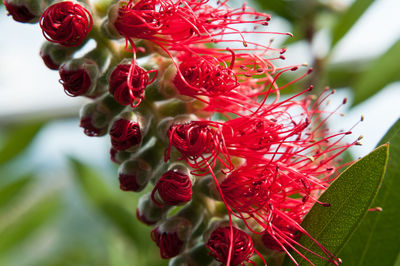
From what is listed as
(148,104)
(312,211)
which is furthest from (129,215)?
(312,211)

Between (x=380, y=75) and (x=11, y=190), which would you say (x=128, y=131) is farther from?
(x=11, y=190)

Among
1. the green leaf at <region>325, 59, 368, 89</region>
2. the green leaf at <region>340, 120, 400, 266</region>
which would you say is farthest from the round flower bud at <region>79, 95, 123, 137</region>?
the green leaf at <region>325, 59, 368, 89</region>

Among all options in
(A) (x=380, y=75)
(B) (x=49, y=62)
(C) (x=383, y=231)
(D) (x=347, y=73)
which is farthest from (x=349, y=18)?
(B) (x=49, y=62)

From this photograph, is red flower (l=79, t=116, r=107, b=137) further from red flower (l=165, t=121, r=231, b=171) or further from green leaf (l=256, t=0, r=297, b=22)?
green leaf (l=256, t=0, r=297, b=22)

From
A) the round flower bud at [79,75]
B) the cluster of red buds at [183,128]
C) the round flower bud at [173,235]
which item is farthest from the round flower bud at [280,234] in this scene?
the round flower bud at [79,75]

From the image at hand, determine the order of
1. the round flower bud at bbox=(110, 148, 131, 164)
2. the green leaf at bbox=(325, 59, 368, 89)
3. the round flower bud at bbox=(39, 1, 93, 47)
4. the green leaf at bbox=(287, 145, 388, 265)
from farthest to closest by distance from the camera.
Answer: the green leaf at bbox=(325, 59, 368, 89)
the round flower bud at bbox=(110, 148, 131, 164)
the round flower bud at bbox=(39, 1, 93, 47)
the green leaf at bbox=(287, 145, 388, 265)

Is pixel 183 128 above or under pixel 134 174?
above
